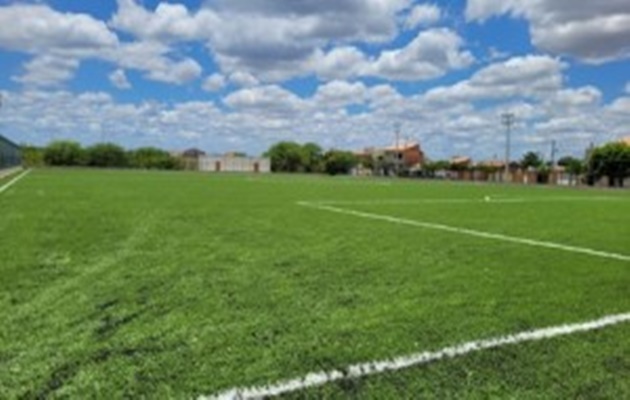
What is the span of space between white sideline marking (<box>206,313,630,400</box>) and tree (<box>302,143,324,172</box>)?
129 meters

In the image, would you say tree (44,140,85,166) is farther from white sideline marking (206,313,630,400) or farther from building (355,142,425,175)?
white sideline marking (206,313,630,400)

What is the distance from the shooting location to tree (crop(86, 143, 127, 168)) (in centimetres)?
11975

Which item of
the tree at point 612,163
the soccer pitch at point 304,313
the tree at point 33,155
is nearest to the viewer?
the soccer pitch at point 304,313

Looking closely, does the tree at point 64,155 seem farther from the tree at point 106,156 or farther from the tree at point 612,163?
the tree at point 612,163

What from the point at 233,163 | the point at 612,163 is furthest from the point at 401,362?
the point at 233,163

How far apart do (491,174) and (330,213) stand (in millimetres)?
90401

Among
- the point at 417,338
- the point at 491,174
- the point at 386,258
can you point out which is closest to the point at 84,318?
the point at 417,338

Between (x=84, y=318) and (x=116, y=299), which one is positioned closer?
(x=84, y=318)

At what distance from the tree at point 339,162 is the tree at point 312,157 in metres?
1.51

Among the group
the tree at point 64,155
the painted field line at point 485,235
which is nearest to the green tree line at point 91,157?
the tree at point 64,155

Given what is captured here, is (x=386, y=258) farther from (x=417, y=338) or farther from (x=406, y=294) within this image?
(x=417, y=338)

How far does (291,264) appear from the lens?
8508 mm

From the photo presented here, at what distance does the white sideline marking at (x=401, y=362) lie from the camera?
3.88m

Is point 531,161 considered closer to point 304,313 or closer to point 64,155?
point 64,155
